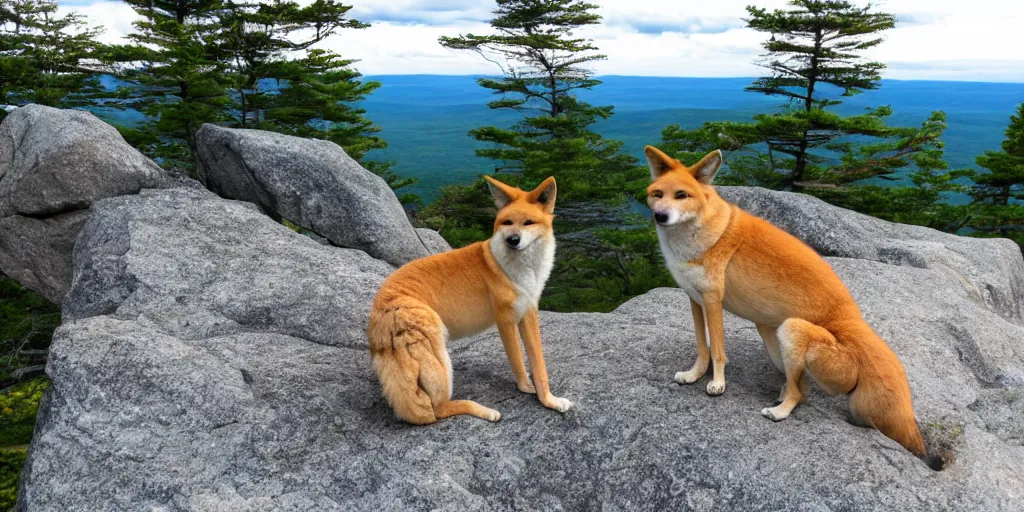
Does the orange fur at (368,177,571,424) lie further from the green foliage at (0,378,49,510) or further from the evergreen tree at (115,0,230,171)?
the evergreen tree at (115,0,230,171)

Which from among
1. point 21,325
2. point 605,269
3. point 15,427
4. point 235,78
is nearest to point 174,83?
point 235,78

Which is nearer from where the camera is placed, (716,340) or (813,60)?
(716,340)

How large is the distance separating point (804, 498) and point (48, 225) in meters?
12.3

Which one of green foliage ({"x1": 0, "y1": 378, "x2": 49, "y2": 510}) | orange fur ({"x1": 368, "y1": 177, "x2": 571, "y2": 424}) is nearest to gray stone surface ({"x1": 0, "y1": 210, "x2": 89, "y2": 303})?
green foliage ({"x1": 0, "y1": 378, "x2": 49, "y2": 510})

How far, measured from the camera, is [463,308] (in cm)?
584

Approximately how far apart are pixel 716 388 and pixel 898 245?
7.67m

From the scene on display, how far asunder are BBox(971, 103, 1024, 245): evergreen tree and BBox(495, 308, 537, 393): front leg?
29.7 meters

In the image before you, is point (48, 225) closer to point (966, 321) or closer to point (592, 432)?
point (592, 432)

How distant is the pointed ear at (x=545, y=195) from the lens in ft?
17.8

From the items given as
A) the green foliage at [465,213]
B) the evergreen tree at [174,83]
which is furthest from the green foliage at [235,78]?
the green foliage at [465,213]

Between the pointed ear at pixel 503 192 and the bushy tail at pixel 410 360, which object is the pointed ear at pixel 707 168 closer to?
the pointed ear at pixel 503 192

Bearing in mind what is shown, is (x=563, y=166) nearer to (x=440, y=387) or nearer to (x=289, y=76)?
(x=289, y=76)

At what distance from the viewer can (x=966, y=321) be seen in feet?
26.2

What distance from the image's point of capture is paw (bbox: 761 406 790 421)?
5.20 meters
